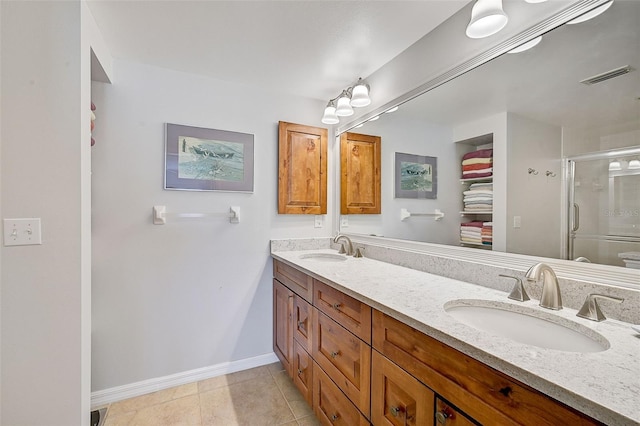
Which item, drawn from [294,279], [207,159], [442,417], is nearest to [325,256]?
[294,279]

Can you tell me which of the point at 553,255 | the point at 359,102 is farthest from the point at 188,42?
the point at 553,255

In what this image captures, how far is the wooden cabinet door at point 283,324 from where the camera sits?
1916mm

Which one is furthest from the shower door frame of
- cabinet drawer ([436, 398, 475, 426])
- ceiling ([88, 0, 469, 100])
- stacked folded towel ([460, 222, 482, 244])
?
ceiling ([88, 0, 469, 100])

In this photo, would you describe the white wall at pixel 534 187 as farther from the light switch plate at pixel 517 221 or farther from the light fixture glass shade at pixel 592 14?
the light fixture glass shade at pixel 592 14

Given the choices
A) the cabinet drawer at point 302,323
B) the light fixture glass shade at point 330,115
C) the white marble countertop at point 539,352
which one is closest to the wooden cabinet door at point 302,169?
the light fixture glass shade at point 330,115

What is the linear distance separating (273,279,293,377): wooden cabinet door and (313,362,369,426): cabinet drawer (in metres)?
0.40

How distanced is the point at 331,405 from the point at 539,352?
3.42 ft

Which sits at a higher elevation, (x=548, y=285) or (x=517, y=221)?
(x=517, y=221)

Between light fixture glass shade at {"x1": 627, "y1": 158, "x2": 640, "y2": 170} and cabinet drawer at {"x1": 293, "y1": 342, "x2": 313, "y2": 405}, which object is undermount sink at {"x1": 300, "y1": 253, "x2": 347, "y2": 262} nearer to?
cabinet drawer at {"x1": 293, "y1": 342, "x2": 313, "y2": 405}

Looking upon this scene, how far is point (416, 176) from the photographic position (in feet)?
5.90

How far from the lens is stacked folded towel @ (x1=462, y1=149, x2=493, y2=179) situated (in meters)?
1.33

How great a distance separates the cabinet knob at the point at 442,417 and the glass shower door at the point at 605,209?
0.74 m

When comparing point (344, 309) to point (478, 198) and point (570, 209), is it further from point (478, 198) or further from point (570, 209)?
point (570, 209)
